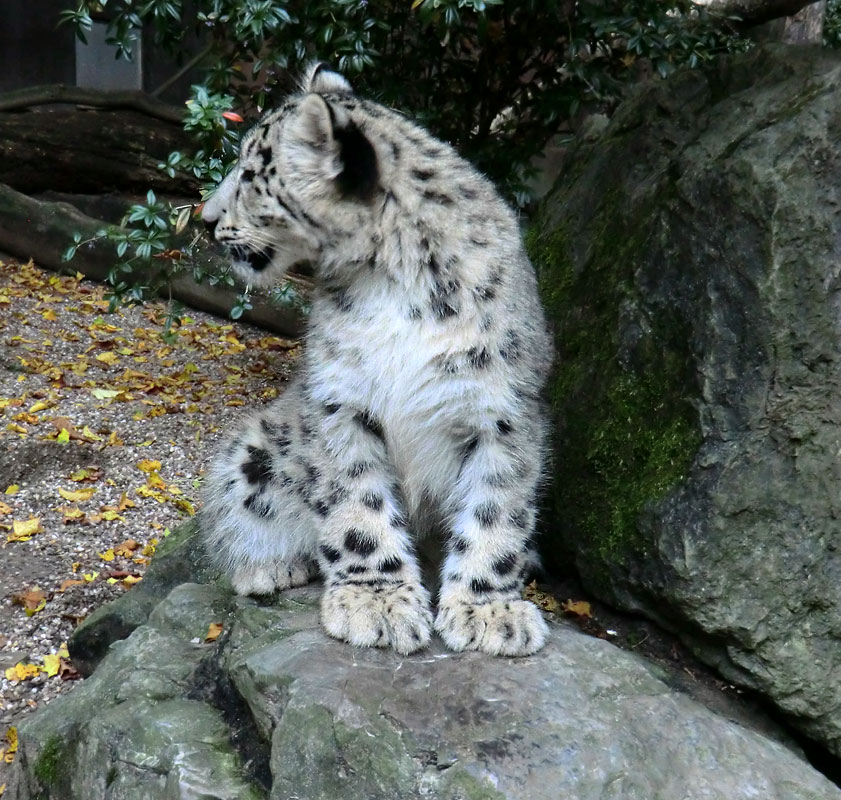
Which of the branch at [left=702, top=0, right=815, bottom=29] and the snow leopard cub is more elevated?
the branch at [left=702, top=0, right=815, bottom=29]

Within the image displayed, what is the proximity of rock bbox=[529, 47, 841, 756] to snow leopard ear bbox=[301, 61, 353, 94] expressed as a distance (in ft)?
4.74

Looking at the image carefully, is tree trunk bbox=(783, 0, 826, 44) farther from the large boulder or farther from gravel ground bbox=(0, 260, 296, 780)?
the large boulder

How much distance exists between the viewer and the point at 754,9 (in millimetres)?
5578

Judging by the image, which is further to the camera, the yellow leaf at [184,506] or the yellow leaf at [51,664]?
the yellow leaf at [184,506]

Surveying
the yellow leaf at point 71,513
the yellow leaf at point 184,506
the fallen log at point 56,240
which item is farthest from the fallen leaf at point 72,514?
the fallen log at point 56,240

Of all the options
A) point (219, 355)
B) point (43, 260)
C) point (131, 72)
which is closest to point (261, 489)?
point (219, 355)

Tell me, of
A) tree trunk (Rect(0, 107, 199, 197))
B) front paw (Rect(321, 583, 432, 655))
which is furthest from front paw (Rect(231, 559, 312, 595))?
tree trunk (Rect(0, 107, 199, 197))

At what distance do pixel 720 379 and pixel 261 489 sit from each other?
79.5 inches

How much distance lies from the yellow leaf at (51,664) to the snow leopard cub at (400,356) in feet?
5.66

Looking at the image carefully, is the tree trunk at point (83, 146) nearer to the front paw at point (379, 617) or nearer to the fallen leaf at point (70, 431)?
the fallen leaf at point (70, 431)

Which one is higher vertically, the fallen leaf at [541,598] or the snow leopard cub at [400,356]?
the snow leopard cub at [400,356]

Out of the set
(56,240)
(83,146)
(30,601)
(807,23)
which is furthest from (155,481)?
(83,146)

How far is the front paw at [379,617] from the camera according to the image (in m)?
3.80

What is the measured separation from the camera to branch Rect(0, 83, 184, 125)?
1065cm
